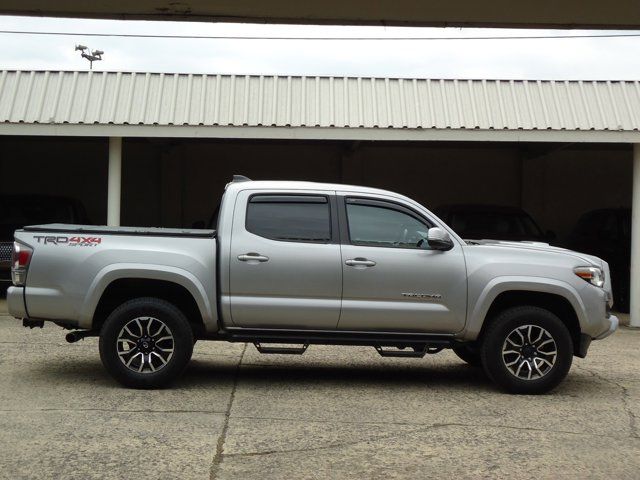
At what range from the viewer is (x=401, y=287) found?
7758 millimetres

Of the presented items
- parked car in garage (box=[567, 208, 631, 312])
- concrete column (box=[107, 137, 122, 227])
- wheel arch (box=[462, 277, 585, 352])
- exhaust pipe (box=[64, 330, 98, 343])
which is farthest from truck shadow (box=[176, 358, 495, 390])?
parked car in garage (box=[567, 208, 631, 312])

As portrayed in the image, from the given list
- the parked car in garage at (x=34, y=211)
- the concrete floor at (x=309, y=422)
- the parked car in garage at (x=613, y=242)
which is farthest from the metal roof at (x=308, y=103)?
the concrete floor at (x=309, y=422)

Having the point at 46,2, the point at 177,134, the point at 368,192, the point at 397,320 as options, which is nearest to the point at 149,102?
the point at 177,134

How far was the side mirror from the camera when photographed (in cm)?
769

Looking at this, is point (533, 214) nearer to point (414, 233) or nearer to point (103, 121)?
point (103, 121)

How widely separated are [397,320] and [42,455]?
340 centimetres

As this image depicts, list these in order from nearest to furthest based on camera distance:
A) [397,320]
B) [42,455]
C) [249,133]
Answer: [42,455] → [397,320] → [249,133]

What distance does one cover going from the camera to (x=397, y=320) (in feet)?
25.5

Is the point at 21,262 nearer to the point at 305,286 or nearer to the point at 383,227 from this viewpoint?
the point at 305,286

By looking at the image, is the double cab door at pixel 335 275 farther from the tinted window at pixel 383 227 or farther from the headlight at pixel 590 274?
the headlight at pixel 590 274

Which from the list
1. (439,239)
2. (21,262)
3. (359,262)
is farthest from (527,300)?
(21,262)

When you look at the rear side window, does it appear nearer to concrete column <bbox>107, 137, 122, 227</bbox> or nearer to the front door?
the front door

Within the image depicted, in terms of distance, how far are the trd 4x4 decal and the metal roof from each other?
18.1 feet

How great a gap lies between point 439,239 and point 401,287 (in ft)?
1.84
